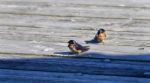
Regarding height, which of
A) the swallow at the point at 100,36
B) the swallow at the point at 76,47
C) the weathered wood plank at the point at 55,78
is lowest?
the weathered wood plank at the point at 55,78

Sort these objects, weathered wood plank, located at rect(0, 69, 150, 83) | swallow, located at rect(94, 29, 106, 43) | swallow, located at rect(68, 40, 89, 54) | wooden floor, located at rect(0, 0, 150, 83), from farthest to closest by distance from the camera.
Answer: swallow, located at rect(94, 29, 106, 43) < swallow, located at rect(68, 40, 89, 54) < wooden floor, located at rect(0, 0, 150, 83) < weathered wood plank, located at rect(0, 69, 150, 83)

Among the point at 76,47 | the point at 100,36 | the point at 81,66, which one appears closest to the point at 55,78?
the point at 81,66

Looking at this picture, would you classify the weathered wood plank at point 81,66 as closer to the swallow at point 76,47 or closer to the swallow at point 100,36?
the swallow at point 76,47

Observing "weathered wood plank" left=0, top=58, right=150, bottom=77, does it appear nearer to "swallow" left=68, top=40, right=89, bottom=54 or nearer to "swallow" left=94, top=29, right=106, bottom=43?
"swallow" left=68, top=40, right=89, bottom=54

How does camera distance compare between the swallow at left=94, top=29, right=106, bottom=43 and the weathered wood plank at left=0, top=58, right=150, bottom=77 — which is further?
the swallow at left=94, top=29, right=106, bottom=43

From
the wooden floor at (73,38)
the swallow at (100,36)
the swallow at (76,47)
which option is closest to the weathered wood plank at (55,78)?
the wooden floor at (73,38)

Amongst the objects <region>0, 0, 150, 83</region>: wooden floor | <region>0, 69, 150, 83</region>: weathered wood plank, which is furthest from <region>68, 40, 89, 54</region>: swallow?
<region>0, 69, 150, 83</region>: weathered wood plank

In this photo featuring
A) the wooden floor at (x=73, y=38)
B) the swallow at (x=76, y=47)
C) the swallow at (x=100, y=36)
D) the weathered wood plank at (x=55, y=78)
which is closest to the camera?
the weathered wood plank at (x=55, y=78)

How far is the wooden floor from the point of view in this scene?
3.30 metres

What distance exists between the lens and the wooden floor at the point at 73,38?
3299 millimetres

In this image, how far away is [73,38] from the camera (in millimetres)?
Answer: 4051

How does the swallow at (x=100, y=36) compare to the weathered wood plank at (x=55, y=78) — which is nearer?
the weathered wood plank at (x=55, y=78)

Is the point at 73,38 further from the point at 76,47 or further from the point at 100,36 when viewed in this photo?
the point at 76,47

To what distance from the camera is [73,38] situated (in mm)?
4051
